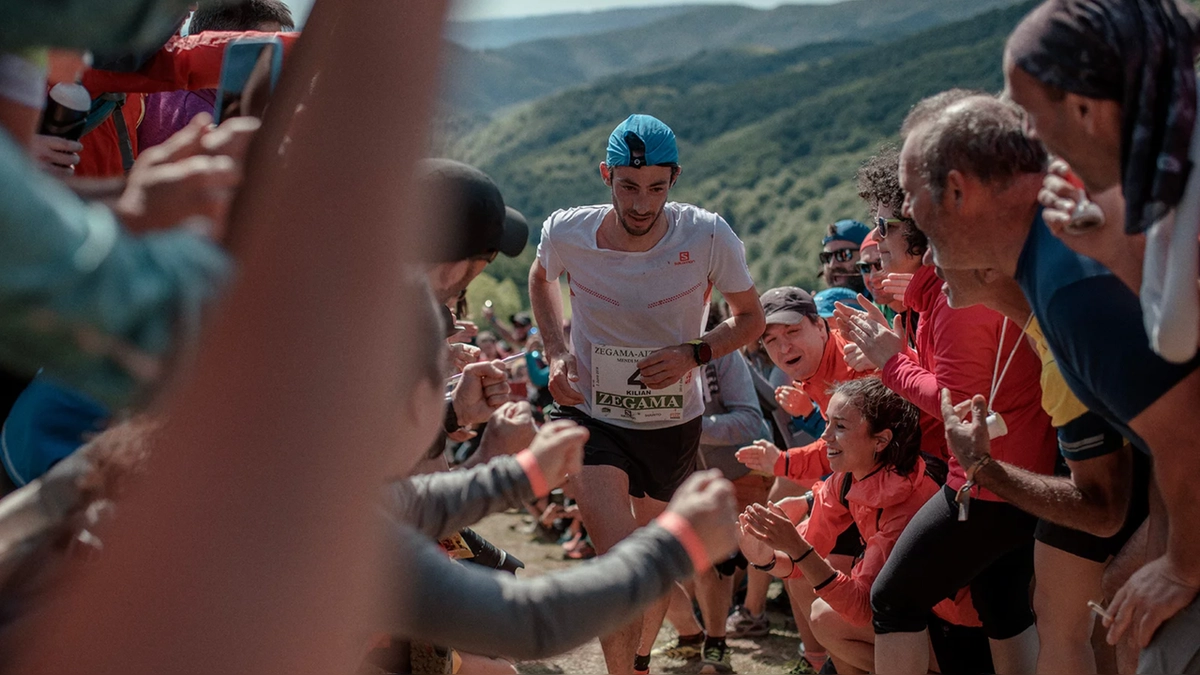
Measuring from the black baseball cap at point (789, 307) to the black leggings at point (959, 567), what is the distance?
1.61 meters

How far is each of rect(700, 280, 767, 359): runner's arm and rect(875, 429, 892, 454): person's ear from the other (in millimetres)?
883

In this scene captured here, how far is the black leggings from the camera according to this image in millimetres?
3545

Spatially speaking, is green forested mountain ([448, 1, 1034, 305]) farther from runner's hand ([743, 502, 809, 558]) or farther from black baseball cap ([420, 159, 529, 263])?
black baseball cap ([420, 159, 529, 263])

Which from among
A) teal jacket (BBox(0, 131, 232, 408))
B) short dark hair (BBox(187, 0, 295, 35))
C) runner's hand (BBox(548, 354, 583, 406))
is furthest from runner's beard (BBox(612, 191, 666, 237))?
teal jacket (BBox(0, 131, 232, 408))

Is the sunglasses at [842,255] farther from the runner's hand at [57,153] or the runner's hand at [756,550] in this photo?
the runner's hand at [57,153]

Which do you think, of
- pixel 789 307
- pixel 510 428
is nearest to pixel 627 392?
pixel 789 307

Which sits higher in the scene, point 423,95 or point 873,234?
point 423,95

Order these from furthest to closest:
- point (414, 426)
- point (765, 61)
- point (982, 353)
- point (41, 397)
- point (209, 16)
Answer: point (765, 61), point (209, 16), point (982, 353), point (41, 397), point (414, 426)

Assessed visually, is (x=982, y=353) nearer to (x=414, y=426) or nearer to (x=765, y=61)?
(x=414, y=426)

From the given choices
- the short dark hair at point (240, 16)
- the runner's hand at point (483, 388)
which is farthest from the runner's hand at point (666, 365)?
the short dark hair at point (240, 16)

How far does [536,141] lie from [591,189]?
10.5m

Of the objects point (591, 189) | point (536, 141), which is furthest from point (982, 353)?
point (536, 141)

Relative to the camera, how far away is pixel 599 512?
4691 mm

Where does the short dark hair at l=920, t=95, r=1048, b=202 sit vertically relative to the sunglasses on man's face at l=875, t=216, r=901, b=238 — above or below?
above
